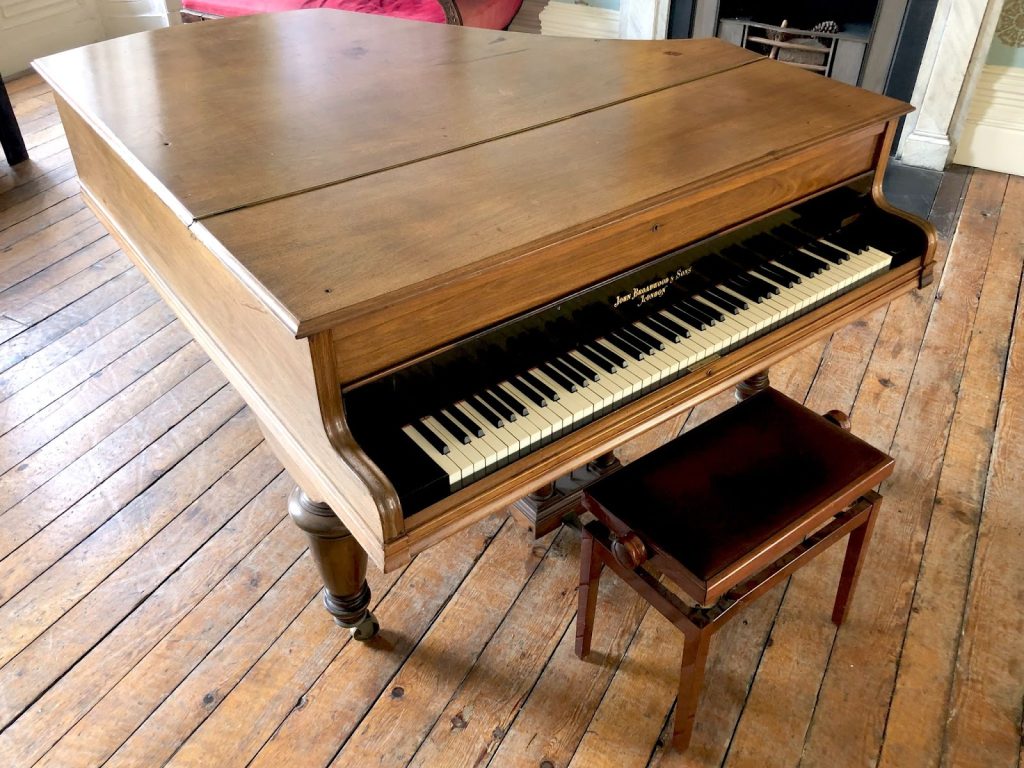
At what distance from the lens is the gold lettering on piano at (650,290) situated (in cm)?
163

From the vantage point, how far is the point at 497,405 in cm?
147

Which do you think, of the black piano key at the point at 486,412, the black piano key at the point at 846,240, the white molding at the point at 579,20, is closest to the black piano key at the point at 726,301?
the black piano key at the point at 846,240

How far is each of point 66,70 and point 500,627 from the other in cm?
169

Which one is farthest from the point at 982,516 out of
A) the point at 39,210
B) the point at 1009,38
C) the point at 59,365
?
the point at 39,210

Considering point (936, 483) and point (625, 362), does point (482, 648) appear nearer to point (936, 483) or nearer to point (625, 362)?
point (625, 362)

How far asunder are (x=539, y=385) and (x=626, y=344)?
0.21 meters

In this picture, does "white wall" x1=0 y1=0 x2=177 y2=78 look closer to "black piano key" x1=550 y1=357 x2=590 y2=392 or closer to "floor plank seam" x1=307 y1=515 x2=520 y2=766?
"floor plank seam" x1=307 y1=515 x2=520 y2=766

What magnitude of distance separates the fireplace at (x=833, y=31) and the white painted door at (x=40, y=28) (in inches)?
136

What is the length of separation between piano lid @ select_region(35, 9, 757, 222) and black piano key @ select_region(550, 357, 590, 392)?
477 mm

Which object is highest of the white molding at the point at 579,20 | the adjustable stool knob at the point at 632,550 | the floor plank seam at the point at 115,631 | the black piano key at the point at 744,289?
the black piano key at the point at 744,289

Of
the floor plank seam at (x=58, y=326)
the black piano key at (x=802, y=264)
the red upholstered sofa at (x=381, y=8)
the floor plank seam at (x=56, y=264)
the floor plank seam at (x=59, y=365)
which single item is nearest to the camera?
the black piano key at (x=802, y=264)

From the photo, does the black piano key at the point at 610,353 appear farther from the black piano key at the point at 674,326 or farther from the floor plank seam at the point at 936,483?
the floor plank seam at the point at 936,483

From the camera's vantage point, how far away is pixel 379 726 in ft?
5.82

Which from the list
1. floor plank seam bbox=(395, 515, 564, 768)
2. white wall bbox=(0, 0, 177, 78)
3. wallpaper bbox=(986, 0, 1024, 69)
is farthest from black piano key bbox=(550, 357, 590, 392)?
white wall bbox=(0, 0, 177, 78)
